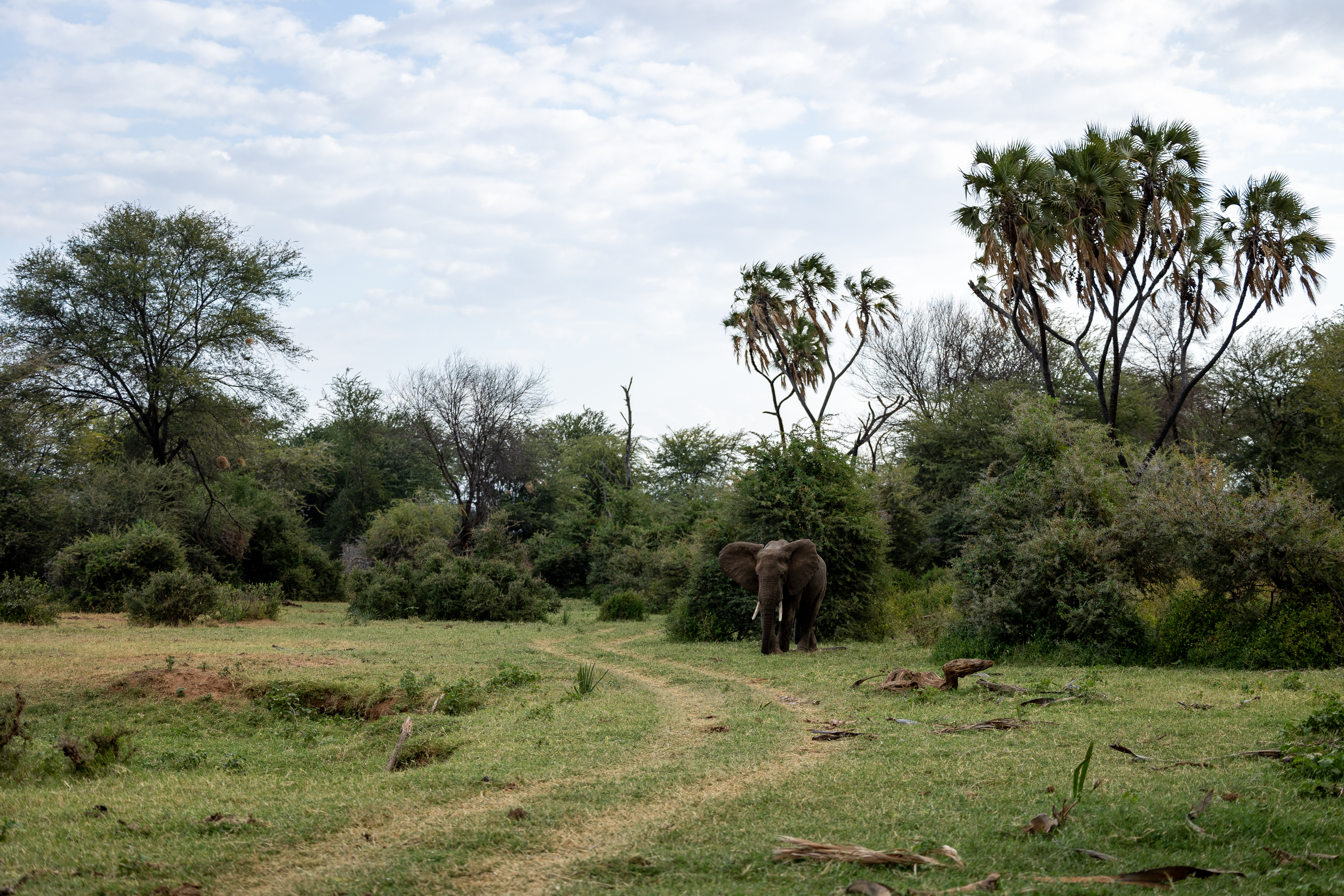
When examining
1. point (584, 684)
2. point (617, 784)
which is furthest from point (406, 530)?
point (617, 784)

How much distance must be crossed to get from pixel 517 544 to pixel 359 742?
29.6m

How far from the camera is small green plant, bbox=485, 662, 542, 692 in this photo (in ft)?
36.7

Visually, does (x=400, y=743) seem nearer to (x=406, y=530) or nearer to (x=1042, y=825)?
(x=1042, y=825)

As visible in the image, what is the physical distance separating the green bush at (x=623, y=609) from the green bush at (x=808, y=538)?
6.04 meters

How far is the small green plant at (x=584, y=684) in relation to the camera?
10.6 meters

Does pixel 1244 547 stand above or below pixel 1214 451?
below

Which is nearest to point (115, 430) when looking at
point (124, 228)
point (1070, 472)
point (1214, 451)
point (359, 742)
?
point (124, 228)

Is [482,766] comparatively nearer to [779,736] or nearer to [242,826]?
[242,826]

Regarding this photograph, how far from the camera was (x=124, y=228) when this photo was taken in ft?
98.9

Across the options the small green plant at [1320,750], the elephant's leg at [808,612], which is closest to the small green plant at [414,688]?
the elephant's leg at [808,612]

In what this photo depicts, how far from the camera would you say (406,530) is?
39812mm

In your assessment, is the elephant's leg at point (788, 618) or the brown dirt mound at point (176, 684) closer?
the brown dirt mound at point (176, 684)

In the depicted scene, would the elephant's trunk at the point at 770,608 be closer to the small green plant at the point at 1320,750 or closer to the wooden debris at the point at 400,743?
the wooden debris at the point at 400,743

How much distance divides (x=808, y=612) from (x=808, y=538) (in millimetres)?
1730
